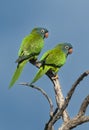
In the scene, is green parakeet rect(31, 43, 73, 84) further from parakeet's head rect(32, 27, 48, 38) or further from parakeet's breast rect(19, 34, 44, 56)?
parakeet's head rect(32, 27, 48, 38)

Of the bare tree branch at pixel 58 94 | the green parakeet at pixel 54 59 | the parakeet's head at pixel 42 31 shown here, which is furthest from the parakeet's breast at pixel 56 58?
the parakeet's head at pixel 42 31

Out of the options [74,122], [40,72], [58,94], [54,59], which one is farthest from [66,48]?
[74,122]

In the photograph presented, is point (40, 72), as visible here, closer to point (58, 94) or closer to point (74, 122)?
point (58, 94)

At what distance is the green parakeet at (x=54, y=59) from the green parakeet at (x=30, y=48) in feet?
1.62

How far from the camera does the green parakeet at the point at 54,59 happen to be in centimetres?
928

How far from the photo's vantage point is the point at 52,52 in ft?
33.2

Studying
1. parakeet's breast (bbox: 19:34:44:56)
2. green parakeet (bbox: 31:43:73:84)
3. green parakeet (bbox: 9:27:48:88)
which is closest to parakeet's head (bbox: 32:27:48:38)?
green parakeet (bbox: 9:27:48:88)

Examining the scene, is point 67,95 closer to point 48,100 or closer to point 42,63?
point 48,100

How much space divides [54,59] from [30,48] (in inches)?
41.2

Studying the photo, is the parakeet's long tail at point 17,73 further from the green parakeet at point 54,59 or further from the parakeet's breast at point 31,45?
the green parakeet at point 54,59

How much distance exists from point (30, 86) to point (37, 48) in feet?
8.81

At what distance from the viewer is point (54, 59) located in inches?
387

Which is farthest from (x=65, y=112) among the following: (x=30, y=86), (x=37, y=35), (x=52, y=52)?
(x=37, y=35)

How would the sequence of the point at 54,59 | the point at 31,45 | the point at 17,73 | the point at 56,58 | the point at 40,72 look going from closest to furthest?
1. the point at 40,72
2. the point at 17,73
3. the point at 54,59
4. the point at 56,58
5. the point at 31,45
